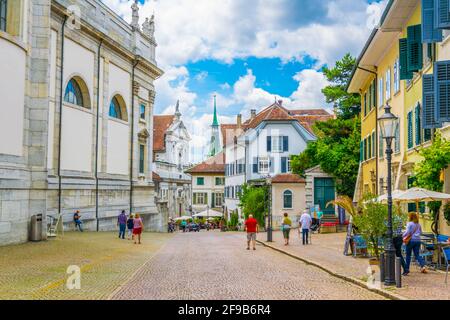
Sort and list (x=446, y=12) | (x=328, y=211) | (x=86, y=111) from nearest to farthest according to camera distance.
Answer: (x=446, y=12), (x=86, y=111), (x=328, y=211)

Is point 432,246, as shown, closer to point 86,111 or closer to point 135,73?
point 86,111

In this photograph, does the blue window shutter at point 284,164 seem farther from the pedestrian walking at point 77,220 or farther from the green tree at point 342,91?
the pedestrian walking at point 77,220

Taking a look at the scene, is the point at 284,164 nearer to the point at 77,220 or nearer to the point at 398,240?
the point at 77,220

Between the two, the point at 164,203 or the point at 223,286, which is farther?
the point at 164,203

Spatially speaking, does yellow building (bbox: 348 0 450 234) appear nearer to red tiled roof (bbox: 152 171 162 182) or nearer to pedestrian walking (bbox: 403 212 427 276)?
pedestrian walking (bbox: 403 212 427 276)

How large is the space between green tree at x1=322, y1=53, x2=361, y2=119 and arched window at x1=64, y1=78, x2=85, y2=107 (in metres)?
18.7

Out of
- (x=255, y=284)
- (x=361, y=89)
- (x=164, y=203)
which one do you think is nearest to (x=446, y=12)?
→ (x=255, y=284)

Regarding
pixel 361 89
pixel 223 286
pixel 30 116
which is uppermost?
pixel 361 89

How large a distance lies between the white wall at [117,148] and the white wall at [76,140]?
10.6 ft

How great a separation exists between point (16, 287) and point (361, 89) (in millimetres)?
27549

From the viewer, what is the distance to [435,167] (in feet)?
55.1

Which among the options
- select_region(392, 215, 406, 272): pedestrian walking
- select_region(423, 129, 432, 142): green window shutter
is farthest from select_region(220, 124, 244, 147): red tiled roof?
select_region(392, 215, 406, 272): pedestrian walking

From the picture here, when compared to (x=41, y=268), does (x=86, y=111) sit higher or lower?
higher

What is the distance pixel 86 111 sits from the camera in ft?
112
